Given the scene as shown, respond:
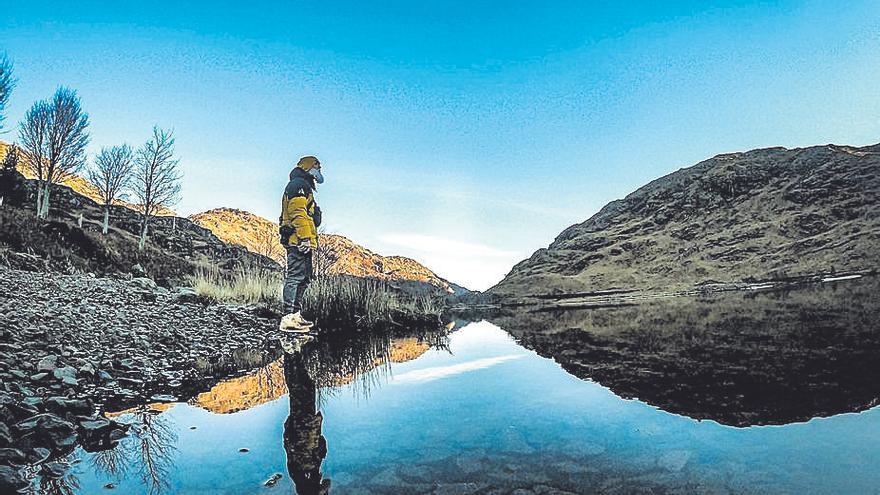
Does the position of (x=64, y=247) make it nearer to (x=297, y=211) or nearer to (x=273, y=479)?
(x=297, y=211)

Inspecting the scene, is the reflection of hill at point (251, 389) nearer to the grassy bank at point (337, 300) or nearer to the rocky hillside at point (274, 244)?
the grassy bank at point (337, 300)

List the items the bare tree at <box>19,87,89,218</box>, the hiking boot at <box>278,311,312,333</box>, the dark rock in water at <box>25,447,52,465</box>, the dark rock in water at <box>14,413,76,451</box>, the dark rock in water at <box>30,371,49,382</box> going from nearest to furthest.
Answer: the dark rock in water at <box>25,447,52,465</box> < the dark rock in water at <box>14,413,76,451</box> < the dark rock in water at <box>30,371,49,382</box> < the hiking boot at <box>278,311,312,333</box> < the bare tree at <box>19,87,89,218</box>

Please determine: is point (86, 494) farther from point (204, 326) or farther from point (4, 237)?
point (4, 237)

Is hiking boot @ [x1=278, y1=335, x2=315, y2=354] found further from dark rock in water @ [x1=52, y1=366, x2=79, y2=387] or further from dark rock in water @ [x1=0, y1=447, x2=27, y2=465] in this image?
dark rock in water @ [x1=0, y1=447, x2=27, y2=465]

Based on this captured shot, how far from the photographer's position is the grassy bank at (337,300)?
9562 millimetres

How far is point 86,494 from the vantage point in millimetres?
1877

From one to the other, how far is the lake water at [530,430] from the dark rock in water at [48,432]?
276mm

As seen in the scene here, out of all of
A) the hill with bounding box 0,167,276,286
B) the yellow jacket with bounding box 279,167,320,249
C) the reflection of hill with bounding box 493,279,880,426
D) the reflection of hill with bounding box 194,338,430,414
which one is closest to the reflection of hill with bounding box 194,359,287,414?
the reflection of hill with bounding box 194,338,430,414

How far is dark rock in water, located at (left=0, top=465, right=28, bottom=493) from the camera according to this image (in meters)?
1.82

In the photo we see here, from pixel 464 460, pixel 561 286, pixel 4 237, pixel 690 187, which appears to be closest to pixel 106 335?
pixel 464 460

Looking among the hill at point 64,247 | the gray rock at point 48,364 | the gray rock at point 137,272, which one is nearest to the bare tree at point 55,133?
the hill at point 64,247

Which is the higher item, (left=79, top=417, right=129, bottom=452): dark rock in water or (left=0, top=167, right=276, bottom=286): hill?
(left=0, top=167, right=276, bottom=286): hill

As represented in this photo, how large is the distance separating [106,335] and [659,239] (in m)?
96.8

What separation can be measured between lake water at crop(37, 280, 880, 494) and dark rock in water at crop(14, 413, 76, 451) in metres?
0.28
